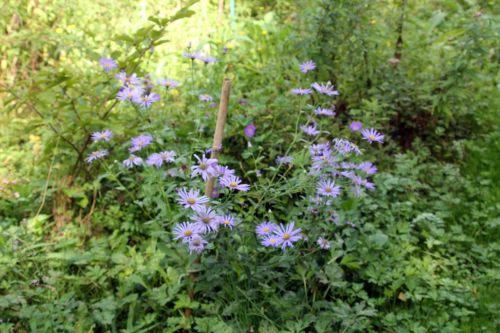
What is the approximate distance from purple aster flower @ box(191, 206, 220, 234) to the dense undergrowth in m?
0.02

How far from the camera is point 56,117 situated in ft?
8.64

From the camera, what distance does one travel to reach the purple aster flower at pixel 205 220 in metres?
1.72

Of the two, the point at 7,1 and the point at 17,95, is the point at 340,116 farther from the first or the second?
the point at 7,1

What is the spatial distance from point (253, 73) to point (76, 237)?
1.64 m

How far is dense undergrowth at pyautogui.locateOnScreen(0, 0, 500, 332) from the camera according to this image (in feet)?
6.47

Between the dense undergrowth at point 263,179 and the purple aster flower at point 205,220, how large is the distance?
0.8 inches

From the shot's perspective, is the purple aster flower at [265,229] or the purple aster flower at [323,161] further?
the purple aster flower at [323,161]

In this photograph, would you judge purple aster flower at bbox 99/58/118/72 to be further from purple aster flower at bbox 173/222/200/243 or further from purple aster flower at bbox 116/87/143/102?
purple aster flower at bbox 173/222/200/243

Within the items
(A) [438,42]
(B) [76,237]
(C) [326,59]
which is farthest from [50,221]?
(A) [438,42]

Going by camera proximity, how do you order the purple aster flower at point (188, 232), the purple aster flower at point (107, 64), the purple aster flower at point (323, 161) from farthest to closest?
1. the purple aster flower at point (107, 64)
2. the purple aster flower at point (323, 161)
3. the purple aster flower at point (188, 232)

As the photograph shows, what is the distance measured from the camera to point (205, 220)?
1732mm

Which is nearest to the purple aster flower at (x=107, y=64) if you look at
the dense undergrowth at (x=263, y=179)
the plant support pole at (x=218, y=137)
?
the dense undergrowth at (x=263, y=179)

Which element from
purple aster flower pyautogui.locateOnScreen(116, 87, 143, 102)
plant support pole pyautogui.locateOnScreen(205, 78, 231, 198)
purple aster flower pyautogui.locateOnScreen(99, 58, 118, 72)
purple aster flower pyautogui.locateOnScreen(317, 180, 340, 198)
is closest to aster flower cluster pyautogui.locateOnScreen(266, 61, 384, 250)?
purple aster flower pyautogui.locateOnScreen(317, 180, 340, 198)

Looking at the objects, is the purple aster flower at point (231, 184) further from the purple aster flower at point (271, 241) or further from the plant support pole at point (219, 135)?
the purple aster flower at point (271, 241)
